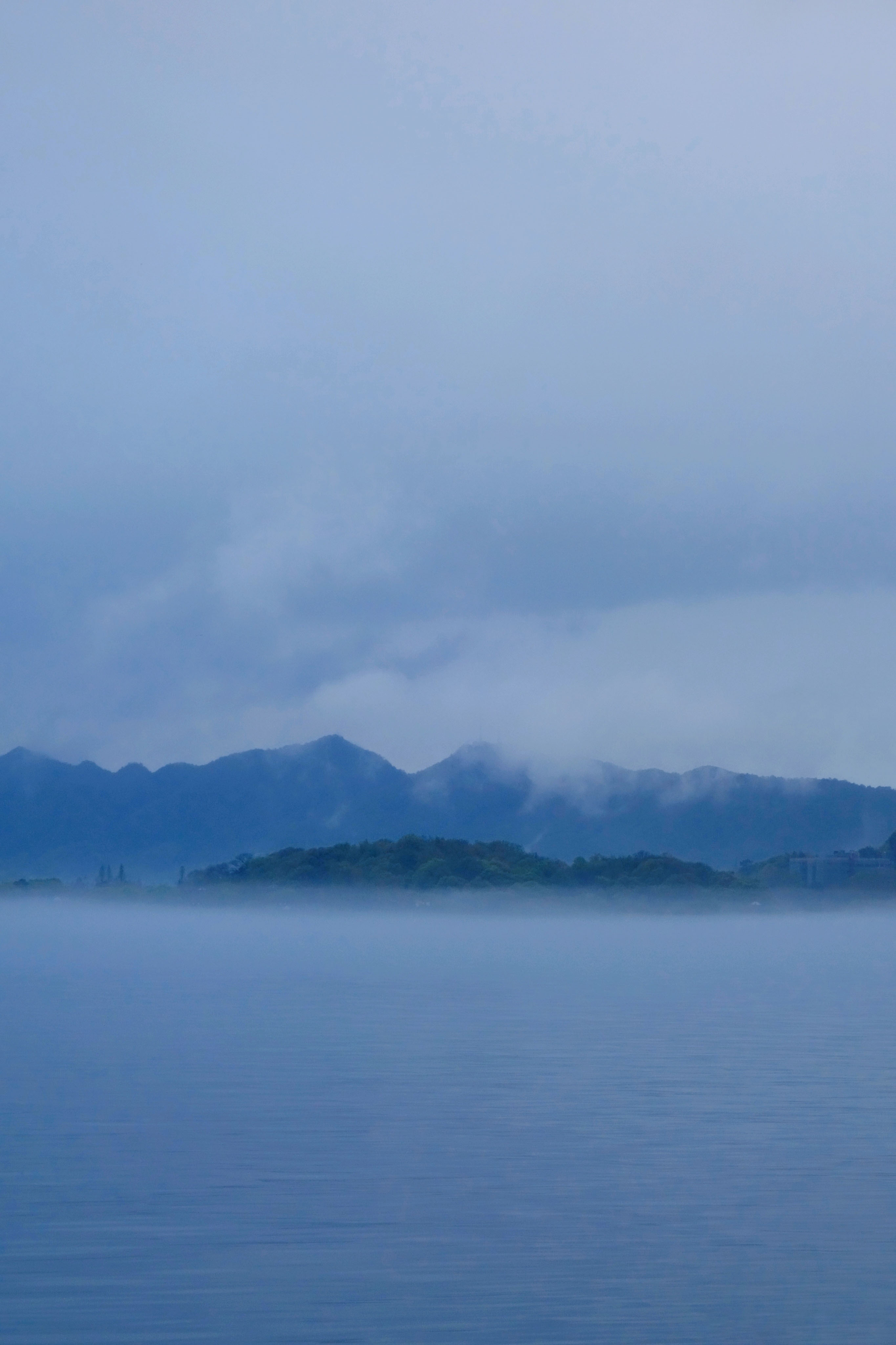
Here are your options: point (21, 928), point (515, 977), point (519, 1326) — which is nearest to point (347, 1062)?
point (519, 1326)

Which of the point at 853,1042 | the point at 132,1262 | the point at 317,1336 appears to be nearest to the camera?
the point at 317,1336

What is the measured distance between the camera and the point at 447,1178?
19438mm

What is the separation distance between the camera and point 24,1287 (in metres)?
14.2

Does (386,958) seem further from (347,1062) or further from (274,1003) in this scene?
(347,1062)

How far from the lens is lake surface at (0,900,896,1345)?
13672mm

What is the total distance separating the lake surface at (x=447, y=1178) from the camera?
44.9 ft

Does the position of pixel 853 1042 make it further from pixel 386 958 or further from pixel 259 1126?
pixel 386 958

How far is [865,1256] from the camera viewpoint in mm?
15641

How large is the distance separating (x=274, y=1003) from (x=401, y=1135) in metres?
28.0

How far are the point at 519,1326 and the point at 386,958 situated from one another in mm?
78063

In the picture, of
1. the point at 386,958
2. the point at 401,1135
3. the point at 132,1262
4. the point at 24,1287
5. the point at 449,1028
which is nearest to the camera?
the point at 24,1287

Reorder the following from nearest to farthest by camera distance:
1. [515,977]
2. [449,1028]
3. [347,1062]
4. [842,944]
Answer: [347,1062], [449,1028], [515,977], [842,944]

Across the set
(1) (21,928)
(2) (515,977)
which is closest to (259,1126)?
(2) (515,977)

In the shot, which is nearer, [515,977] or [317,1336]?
[317,1336]
